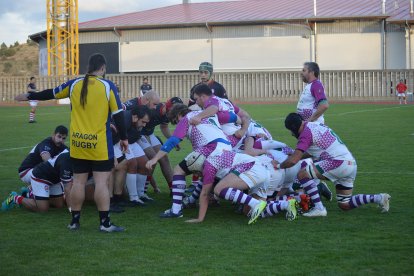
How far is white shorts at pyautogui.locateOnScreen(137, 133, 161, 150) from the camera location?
35.6 ft

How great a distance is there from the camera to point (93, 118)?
7.90 m

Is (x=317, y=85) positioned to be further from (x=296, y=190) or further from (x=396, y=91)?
(x=396, y=91)

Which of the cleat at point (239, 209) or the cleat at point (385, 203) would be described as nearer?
the cleat at point (385, 203)

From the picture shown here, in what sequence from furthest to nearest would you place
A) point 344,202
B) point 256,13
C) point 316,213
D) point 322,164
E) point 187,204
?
point 256,13, point 187,204, point 344,202, point 322,164, point 316,213

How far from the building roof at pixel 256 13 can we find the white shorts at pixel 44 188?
39528mm

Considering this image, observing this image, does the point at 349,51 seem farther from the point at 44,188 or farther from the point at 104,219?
the point at 104,219

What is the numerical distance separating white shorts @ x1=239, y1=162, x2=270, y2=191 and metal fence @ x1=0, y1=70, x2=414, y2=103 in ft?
116

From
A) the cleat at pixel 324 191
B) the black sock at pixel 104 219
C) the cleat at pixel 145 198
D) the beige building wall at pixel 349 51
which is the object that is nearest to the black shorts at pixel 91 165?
the black sock at pixel 104 219

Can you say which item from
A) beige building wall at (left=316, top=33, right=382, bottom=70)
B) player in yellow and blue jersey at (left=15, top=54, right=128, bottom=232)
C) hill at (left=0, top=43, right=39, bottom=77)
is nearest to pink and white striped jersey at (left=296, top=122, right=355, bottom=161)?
player in yellow and blue jersey at (left=15, top=54, right=128, bottom=232)

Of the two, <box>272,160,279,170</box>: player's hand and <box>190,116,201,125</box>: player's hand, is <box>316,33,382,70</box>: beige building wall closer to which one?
<box>272,160,279,170</box>: player's hand

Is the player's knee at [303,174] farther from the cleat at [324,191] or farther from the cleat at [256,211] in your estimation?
the cleat at [324,191]

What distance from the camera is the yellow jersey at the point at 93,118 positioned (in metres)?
7.88

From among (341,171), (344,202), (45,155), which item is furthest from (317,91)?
(45,155)

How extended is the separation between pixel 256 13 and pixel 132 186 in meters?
43.4
